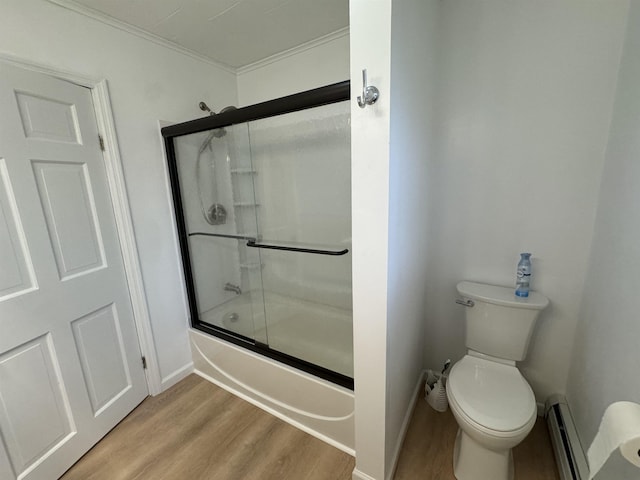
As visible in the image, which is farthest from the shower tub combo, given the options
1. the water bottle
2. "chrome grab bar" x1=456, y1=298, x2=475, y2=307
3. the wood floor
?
the water bottle

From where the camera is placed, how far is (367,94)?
2.88 ft

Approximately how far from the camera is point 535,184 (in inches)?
54.3

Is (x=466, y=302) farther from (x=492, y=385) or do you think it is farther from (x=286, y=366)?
(x=286, y=366)

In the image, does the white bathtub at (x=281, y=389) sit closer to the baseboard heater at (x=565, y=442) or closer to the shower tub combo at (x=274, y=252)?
the shower tub combo at (x=274, y=252)

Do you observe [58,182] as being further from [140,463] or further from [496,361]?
[496,361]

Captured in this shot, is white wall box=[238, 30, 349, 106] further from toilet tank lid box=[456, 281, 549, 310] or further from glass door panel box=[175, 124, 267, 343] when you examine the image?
toilet tank lid box=[456, 281, 549, 310]

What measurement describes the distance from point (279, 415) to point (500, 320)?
135cm

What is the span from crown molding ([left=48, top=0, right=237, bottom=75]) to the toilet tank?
7.60ft

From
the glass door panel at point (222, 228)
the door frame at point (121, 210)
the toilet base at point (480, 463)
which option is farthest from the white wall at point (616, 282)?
the door frame at point (121, 210)

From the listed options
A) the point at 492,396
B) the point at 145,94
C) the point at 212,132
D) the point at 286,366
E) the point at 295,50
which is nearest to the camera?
the point at 492,396

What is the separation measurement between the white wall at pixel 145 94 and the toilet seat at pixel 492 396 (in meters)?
1.79

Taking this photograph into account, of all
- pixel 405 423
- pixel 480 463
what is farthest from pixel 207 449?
pixel 480 463

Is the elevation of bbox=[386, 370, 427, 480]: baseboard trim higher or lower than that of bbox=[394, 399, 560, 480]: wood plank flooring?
higher

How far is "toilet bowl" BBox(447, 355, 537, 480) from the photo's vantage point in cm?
107
